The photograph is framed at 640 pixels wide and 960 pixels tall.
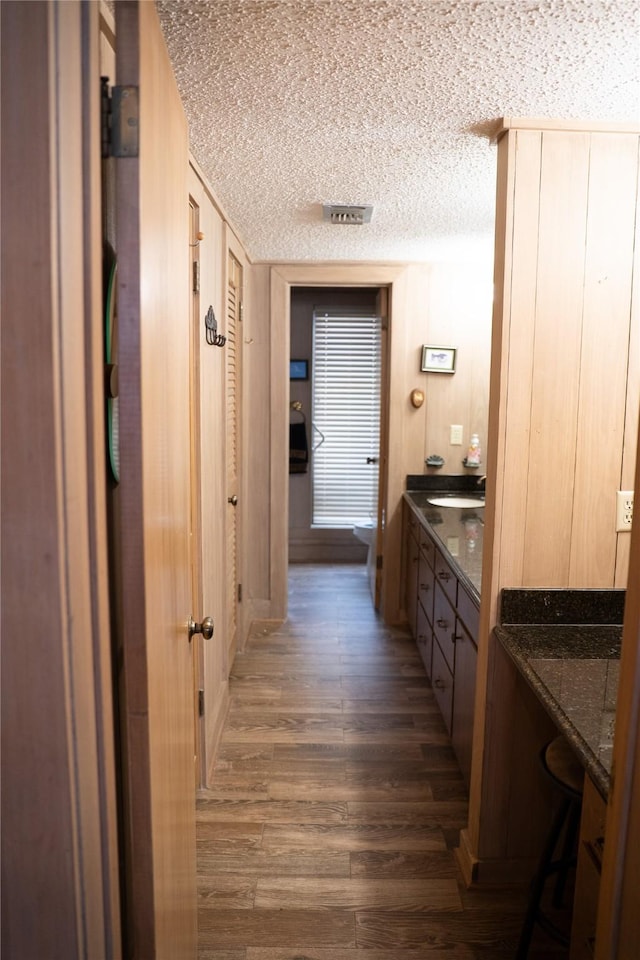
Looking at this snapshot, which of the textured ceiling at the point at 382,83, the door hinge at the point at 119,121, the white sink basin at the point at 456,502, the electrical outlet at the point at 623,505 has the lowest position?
the white sink basin at the point at 456,502

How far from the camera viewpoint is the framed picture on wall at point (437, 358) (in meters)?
4.09

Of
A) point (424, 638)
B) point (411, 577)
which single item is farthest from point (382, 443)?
point (424, 638)

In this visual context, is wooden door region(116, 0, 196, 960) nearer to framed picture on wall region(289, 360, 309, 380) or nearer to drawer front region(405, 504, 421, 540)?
drawer front region(405, 504, 421, 540)

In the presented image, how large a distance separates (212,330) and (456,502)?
6.70ft

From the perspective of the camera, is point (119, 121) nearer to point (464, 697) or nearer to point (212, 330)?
point (212, 330)

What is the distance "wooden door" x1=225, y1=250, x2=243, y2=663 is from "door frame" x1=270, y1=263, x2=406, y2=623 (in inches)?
18.6

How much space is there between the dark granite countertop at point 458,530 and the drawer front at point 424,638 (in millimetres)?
524

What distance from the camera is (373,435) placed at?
5.78 metres

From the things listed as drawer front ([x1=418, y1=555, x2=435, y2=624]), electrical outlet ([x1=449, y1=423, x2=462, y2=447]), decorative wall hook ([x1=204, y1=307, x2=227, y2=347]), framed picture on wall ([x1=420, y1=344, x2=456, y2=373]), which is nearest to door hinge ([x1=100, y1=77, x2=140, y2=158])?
decorative wall hook ([x1=204, y1=307, x2=227, y2=347])

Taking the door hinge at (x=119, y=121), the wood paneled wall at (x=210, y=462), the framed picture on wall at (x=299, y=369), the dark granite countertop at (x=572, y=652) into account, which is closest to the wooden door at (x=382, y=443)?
the framed picture on wall at (x=299, y=369)

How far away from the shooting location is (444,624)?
9.62 feet

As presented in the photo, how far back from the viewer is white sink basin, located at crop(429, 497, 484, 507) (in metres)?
3.90

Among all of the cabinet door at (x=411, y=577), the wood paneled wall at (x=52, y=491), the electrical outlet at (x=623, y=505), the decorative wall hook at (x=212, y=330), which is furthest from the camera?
the cabinet door at (x=411, y=577)

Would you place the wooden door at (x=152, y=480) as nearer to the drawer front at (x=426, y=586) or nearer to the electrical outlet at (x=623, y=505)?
the electrical outlet at (x=623, y=505)
